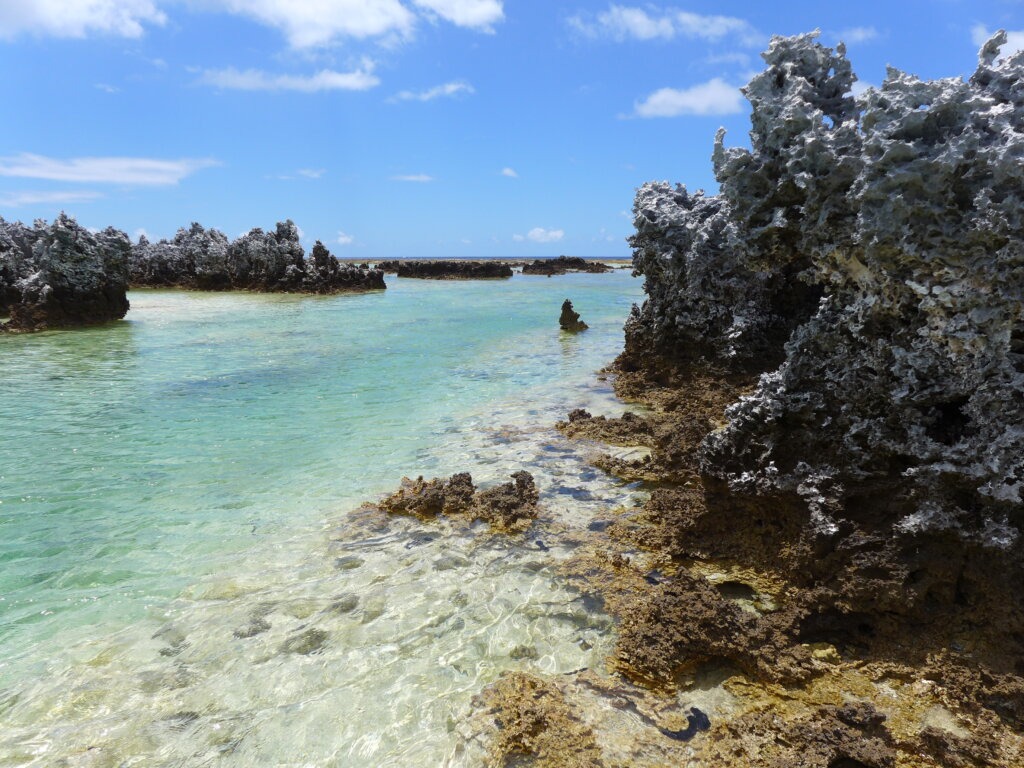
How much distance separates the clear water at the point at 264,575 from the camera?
3.34 meters

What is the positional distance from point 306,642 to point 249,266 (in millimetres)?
41804

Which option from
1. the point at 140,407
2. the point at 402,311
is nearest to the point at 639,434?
the point at 140,407

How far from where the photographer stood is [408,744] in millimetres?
3160

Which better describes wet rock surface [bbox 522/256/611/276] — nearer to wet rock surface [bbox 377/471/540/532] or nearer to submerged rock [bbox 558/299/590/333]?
submerged rock [bbox 558/299/590/333]

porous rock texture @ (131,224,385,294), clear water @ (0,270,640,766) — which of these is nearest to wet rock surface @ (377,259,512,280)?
porous rock texture @ (131,224,385,294)

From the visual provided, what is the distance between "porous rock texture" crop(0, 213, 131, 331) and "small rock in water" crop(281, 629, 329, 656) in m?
23.4

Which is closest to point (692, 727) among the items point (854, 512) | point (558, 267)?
point (854, 512)

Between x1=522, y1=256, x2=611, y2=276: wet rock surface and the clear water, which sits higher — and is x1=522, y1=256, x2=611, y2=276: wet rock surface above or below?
above

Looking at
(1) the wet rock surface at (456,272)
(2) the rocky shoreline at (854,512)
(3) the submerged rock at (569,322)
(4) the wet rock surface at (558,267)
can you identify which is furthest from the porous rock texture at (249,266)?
(2) the rocky shoreline at (854,512)

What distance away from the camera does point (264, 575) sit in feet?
16.2

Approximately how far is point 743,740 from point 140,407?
1104 centimetres

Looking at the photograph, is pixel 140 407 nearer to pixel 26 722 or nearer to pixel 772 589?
pixel 26 722

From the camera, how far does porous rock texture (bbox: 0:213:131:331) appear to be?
21.5 meters

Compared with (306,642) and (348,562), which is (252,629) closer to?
(306,642)
